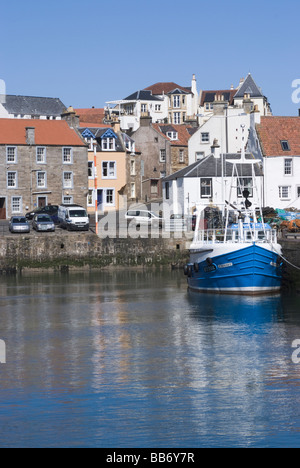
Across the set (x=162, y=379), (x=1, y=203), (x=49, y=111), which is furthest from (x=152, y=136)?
(x=162, y=379)

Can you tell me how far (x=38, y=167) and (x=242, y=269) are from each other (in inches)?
1362

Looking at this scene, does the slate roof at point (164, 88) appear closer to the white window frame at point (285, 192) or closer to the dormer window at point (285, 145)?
the dormer window at point (285, 145)

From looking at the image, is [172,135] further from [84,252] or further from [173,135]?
[84,252]

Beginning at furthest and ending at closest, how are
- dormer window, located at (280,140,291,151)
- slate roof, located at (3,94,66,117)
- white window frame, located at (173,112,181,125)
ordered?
white window frame, located at (173,112,181,125)
slate roof, located at (3,94,66,117)
dormer window, located at (280,140,291,151)

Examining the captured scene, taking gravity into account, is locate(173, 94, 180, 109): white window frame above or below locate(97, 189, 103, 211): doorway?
above

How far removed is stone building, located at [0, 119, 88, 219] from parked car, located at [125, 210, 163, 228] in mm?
11196

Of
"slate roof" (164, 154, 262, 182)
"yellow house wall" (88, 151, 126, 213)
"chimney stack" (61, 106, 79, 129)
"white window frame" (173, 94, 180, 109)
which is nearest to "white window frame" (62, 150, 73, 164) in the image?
"yellow house wall" (88, 151, 126, 213)

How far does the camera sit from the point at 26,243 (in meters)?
56.7

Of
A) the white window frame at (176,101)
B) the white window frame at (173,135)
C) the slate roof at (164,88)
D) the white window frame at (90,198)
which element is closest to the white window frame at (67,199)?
the white window frame at (90,198)

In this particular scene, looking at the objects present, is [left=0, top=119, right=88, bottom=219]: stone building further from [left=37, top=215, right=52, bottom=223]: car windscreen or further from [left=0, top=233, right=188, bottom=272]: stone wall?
[left=0, top=233, right=188, bottom=272]: stone wall

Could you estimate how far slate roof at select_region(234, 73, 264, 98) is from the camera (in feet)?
406

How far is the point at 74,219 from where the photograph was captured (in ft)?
194

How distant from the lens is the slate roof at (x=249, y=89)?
12387 cm

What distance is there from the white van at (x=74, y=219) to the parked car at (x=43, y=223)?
108 cm
